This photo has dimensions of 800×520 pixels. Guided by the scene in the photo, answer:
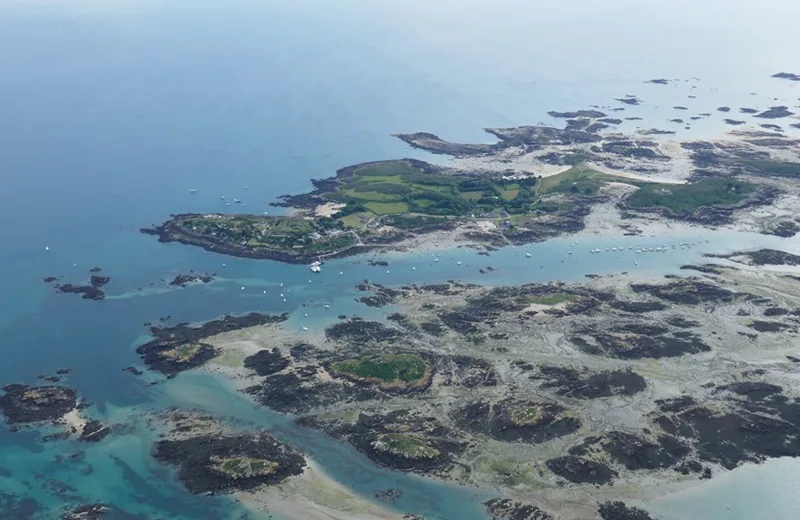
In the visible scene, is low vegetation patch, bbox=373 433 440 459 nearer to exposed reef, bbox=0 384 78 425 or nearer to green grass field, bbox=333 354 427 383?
green grass field, bbox=333 354 427 383

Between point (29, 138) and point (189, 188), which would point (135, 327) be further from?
point (29, 138)

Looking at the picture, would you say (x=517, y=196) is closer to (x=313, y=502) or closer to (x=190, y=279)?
(x=190, y=279)

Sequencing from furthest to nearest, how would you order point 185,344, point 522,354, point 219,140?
1. point 219,140
2. point 185,344
3. point 522,354

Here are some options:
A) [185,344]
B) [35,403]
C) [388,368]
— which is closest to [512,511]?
[388,368]

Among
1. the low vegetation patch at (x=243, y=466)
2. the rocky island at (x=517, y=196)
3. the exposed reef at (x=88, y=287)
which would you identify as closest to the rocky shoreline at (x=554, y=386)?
the low vegetation patch at (x=243, y=466)

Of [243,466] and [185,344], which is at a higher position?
[185,344]

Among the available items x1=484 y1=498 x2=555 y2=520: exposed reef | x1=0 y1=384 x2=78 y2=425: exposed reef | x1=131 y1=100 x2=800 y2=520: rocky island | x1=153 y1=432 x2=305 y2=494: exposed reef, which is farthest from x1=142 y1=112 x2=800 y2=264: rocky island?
x1=484 y1=498 x2=555 y2=520: exposed reef

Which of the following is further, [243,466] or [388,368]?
[388,368]

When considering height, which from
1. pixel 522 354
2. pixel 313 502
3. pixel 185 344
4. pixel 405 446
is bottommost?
pixel 313 502

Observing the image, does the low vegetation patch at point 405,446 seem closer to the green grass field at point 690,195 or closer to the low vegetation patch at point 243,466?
the low vegetation patch at point 243,466

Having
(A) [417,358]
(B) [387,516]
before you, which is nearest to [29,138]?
(A) [417,358]
